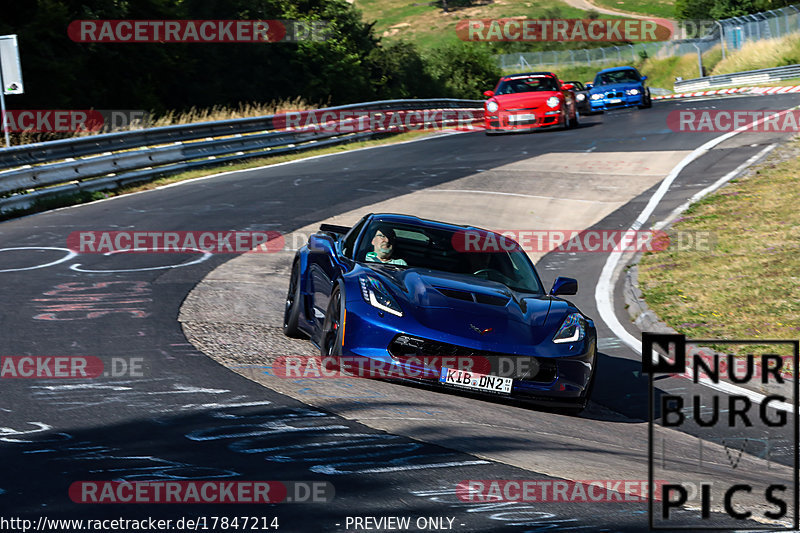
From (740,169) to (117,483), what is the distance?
724 inches

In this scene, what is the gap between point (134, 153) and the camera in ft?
67.1

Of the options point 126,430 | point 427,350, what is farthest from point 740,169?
point 126,430

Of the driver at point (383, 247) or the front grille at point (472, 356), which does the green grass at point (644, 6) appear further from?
the front grille at point (472, 356)

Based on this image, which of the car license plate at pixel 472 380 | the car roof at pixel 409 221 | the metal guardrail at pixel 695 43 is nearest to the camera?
the car license plate at pixel 472 380

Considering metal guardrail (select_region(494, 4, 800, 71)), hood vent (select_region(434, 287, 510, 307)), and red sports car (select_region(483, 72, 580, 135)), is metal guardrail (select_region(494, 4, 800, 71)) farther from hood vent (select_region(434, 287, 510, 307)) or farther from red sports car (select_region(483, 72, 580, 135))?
hood vent (select_region(434, 287, 510, 307))

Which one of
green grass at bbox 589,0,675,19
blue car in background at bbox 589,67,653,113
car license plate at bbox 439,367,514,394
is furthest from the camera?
green grass at bbox 589,0,675,19

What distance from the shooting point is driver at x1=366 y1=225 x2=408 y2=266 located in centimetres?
841

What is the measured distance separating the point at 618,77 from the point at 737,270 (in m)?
24.9
